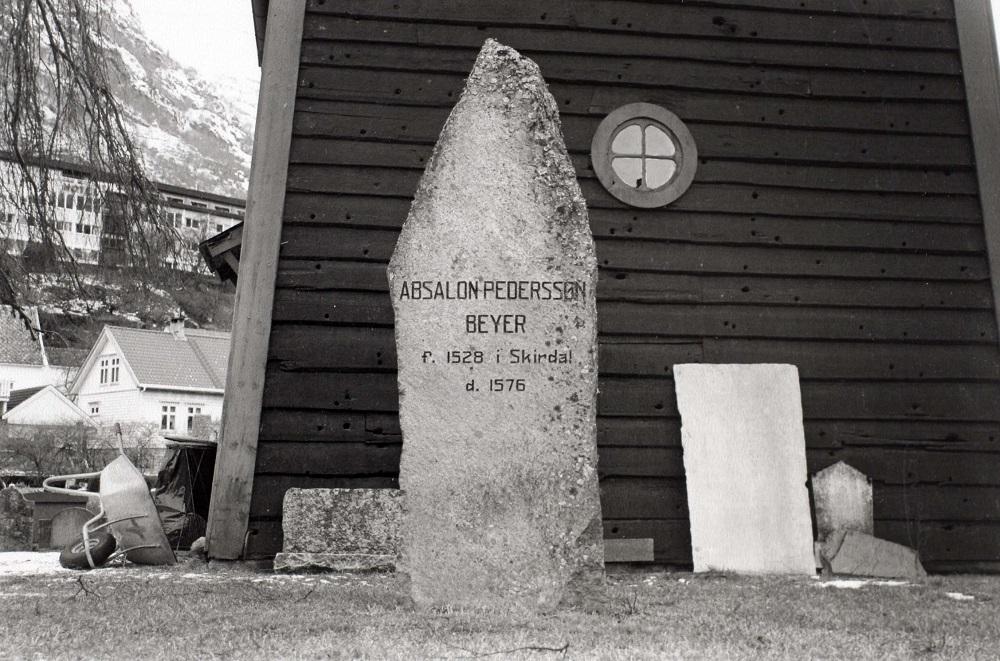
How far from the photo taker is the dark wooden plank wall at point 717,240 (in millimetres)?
6324

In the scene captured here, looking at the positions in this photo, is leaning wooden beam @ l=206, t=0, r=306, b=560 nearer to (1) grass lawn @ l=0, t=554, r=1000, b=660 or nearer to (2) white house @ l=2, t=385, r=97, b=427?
(1) grass lawn @ l=0, t=554, r=1000, b=660

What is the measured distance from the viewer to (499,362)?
4.18 m

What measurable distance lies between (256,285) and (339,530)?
5.65 feet

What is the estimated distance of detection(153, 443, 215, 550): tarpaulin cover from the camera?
8089 millimetres

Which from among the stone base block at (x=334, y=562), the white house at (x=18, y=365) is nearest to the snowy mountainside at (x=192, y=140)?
the white house at (x=18, y=365)

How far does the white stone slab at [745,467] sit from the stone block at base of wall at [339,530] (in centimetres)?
203

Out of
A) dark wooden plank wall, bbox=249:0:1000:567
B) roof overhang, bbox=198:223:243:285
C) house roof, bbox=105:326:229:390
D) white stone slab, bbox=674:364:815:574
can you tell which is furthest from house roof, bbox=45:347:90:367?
white stone slab, bbox=674:364:815:574

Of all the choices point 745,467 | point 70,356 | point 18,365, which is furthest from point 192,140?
point 745,467

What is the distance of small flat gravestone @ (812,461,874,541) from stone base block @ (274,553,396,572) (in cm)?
290

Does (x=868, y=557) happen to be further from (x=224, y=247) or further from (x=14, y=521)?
(x=14, y=521)

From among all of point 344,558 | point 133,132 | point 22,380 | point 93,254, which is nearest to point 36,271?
point 93,254

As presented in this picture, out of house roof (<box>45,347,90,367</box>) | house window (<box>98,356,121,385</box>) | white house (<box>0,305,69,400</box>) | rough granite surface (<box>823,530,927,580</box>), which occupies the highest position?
white house (<box>0,305,69,400</box>)

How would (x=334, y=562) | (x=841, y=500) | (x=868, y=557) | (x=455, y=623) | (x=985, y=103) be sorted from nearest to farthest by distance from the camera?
(x=455, y=623), (x=334, y=562), (x=868, y=557), (x=841, y=500), (x=985, y=103)

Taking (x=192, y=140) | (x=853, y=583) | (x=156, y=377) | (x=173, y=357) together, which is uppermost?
(x=192, y=140)
